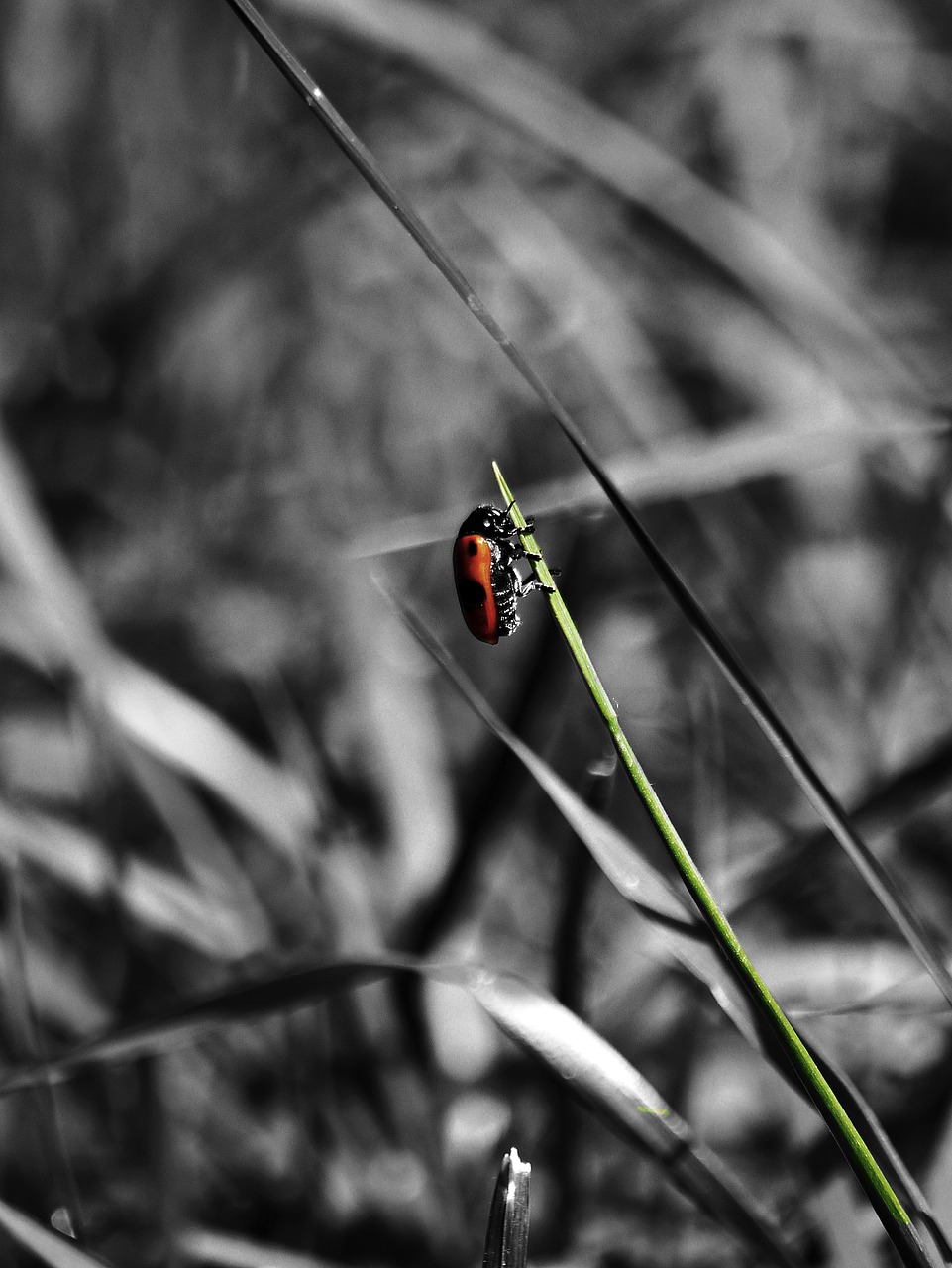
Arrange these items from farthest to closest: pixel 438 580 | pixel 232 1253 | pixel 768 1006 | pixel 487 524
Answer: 1. pixel 438 580
2. pixel 487 524
3. pixel 232 1253
4. pixel 768 1006

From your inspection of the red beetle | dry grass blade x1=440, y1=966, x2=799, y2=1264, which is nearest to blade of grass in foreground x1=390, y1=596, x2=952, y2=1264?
dry grass blade x1=440, y1=966, x2=799, y2=1264

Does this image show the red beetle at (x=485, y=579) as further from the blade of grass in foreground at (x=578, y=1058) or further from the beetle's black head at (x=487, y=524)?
the blade of grass in foreground at (x=578, y=1058)

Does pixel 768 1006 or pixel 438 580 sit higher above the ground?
pixel 438 580

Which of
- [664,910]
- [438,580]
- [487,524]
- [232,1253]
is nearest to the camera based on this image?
[664,910]

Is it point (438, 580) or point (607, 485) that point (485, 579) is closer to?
point (607, 485)

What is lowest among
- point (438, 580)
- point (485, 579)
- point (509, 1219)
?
point (509, 1219)

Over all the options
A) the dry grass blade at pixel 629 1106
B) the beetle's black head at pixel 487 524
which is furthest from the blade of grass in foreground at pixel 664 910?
the beetle's black head at pixel 487 524

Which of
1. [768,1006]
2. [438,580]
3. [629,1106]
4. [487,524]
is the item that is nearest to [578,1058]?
[629,1106]

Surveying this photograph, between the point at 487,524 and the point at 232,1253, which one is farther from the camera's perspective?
the point at 487,524
